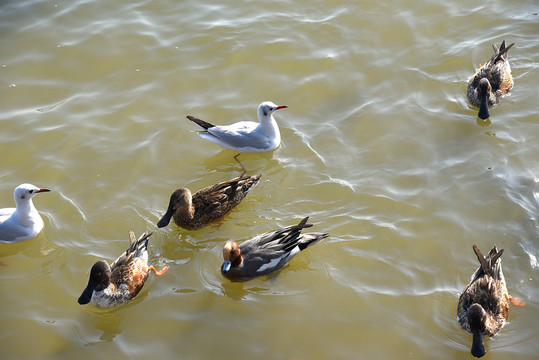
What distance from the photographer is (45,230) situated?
7750 mm

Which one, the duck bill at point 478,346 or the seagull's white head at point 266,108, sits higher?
the seagull's white head at point 266,108

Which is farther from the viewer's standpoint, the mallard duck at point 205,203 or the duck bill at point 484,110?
the duck bill at point 484,110

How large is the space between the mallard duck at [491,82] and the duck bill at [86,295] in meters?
5.98

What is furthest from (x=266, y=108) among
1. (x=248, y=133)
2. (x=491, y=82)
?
(x=491, y=82)

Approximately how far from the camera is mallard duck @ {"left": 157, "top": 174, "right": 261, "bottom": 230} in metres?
7.47

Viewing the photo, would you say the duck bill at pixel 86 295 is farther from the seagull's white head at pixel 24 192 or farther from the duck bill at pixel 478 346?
the duck bill at pixel 478 346

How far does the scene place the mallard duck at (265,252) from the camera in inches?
271

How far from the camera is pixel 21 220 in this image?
7.46 meters

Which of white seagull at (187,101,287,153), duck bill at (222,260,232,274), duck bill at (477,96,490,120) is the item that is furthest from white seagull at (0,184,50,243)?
duck bill at (477,96,490,120)

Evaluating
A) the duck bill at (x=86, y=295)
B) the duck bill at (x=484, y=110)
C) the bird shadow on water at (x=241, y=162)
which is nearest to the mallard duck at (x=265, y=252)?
the duck bill at (x=86, y=295)

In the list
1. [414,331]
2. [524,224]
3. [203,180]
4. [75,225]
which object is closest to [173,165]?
[203,180]

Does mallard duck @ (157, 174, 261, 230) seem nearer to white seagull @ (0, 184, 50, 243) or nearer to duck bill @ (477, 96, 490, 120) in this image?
white seagull @ (0, 184, 50, 243)

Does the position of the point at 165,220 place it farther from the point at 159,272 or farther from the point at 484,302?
the point at 484,302

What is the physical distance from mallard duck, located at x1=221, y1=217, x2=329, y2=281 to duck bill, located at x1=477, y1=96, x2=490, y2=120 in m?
3.40
